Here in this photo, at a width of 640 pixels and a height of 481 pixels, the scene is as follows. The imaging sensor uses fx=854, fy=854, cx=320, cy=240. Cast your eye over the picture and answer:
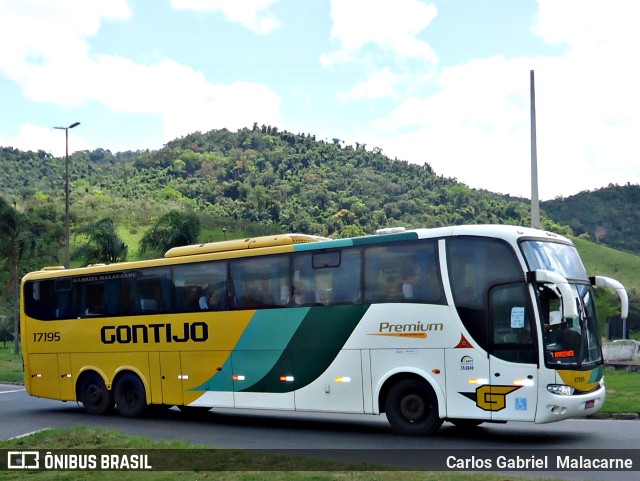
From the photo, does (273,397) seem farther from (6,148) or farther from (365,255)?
(6,148)

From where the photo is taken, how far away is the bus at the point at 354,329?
1332 centimetres

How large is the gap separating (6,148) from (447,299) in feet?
500

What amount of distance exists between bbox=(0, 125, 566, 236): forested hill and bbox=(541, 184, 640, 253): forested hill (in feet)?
34.5

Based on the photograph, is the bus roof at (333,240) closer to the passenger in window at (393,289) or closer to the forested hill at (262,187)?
the passenger in window at (393,289)

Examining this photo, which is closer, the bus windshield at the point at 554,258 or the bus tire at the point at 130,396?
the bus windshield at the point at 554,258

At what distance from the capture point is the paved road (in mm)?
12891

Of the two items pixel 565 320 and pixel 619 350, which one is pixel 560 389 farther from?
pixel 619 350

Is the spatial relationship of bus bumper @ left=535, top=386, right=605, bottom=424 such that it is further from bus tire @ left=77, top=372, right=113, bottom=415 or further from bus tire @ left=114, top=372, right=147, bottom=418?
bus tire @ left=77, top=372, right=113, bottom=415

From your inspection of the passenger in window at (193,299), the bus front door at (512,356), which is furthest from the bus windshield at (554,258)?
the passenger in window at (193,299)

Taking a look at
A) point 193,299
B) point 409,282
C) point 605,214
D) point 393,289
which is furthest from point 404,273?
point 605,214

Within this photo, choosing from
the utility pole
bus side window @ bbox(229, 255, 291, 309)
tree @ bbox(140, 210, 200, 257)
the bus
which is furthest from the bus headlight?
tree @ bbox(140, 210, 200, 257)

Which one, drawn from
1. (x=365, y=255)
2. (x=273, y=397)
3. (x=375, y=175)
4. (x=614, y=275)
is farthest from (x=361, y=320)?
(x=375, y=175)

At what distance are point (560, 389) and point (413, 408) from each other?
2.61 meters

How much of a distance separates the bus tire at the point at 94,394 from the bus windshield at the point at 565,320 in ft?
34.8
